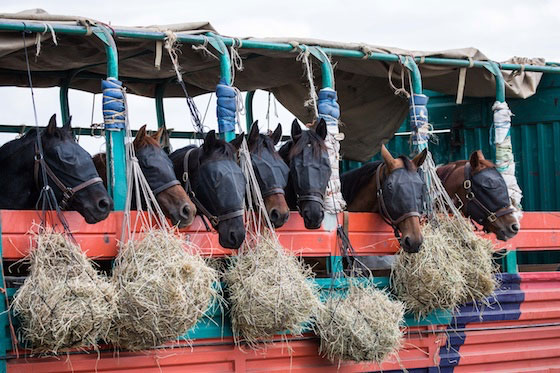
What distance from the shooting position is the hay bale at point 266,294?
6484mm

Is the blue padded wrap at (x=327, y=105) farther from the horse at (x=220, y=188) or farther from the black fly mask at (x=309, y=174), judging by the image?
the horse at (x=220, y=188)

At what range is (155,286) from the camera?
5914 millimetres

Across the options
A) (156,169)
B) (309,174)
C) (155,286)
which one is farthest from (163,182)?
(309,174)

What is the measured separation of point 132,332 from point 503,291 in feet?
12.1

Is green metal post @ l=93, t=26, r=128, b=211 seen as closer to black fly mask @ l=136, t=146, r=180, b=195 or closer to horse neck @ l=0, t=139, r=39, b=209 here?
black fly mask @ l=136, t=146, r=180, b=195

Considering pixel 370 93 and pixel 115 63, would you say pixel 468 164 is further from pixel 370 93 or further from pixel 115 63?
pixel 115 63

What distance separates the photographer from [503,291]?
27.0 ft

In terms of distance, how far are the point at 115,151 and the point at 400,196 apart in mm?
2370

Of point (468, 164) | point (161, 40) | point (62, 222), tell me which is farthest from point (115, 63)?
point (468, 164)

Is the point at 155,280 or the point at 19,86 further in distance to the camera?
the point at 19,86

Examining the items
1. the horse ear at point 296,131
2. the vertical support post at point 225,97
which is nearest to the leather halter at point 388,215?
the horse ear at point 296,131

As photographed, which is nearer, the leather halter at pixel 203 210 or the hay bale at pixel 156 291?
the hay bale at pixel 156 291

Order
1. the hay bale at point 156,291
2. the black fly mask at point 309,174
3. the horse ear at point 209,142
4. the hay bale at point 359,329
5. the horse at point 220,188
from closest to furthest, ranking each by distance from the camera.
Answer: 1. the hay bale at point 156,291
2. the horse at point 220,188
3. the horse ear at point 209,142
4. the hay bale at point 359,329
5. the black fly mask at point 309,174

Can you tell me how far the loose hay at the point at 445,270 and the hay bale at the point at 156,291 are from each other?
1969 mm
